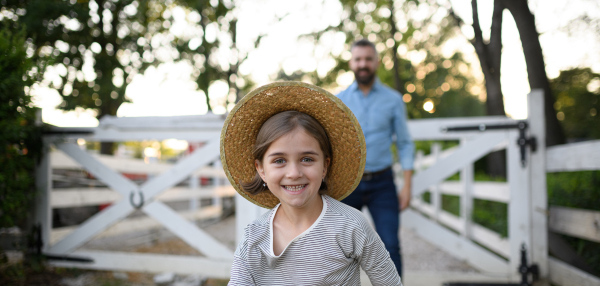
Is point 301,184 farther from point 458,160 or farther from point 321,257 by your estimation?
point 458,160

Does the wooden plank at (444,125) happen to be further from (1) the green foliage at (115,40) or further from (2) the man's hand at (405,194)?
(1) the green foliage at (115,40)

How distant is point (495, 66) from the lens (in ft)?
21.6

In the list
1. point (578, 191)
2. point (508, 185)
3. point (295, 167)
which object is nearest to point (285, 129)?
point (295, 167)

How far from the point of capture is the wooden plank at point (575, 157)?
2.51 m

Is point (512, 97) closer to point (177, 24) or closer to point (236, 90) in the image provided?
point (236, 90)

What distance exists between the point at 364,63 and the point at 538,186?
1.67 metres

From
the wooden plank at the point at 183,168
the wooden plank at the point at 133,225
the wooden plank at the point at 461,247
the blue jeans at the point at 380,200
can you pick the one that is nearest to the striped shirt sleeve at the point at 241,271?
the blue jeans at the point at 380,200

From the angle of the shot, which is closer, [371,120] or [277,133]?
[277,133]

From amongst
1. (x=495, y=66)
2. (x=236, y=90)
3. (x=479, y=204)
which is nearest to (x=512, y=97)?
(x=495, y=66)

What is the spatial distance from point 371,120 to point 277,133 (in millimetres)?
1371

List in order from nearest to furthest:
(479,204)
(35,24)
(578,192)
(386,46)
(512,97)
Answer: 1. (578,192)
2. (35,24)
3. (479,204)
4. (512,97)
5. (386,46)

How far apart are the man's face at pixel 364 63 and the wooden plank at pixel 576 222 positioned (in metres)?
1.79

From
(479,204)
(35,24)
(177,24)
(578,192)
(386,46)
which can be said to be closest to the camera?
(578,192)

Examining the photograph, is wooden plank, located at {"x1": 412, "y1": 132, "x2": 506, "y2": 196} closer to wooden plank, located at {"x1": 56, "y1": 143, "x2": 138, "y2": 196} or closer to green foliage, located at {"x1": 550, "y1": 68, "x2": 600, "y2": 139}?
wooden plank, located at {"x1": 56, "y1": 143, "x2": 138, "y2": 196}
